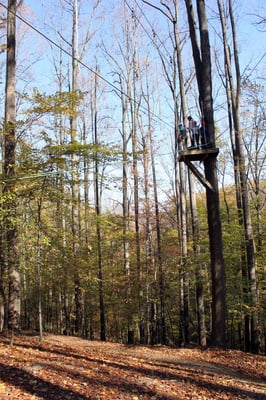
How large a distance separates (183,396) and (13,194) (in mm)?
4904

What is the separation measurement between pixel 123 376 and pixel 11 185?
14.9ft

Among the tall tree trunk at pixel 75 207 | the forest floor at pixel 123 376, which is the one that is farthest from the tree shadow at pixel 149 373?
the tall tree trunk at pixel 75 207

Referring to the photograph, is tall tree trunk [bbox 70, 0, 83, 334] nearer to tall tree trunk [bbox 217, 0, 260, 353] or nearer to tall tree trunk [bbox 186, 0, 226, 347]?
tall tree trunk [bbox 186, 0, 226, 347]

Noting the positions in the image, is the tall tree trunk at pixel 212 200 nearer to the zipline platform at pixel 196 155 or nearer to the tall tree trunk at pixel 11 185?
the zipline platform at pixel 196 155

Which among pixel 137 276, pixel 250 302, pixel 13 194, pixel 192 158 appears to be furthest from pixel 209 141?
pixel 137 276

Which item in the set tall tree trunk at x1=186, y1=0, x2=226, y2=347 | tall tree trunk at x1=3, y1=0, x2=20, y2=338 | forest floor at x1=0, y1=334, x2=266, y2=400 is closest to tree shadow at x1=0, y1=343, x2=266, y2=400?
forest floor at x1=0, y1=334, x2=266, y2=400

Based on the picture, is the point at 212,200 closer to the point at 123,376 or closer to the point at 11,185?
the point at 123,376

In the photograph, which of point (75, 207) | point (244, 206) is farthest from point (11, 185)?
point (244, 206)

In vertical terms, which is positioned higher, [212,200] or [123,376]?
[212,200]

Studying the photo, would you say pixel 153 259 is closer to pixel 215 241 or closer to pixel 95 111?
pixel 215 241

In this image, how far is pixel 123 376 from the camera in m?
5.38

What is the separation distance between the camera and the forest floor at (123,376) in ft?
14.4

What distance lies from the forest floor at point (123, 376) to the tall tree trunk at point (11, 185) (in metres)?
1.52

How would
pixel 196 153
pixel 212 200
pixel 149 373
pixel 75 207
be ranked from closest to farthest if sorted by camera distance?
pixel 149 373, pixel 196 153, pixel 212 200, pixel 75 207
